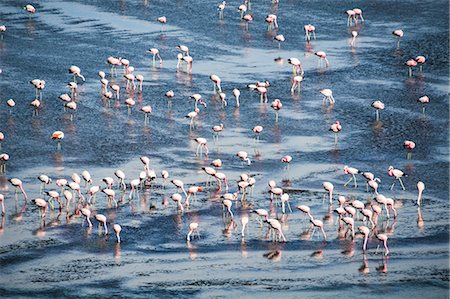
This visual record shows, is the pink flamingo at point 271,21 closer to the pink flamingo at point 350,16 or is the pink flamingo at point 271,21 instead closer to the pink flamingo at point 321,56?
the pink flamingo at point 350,16

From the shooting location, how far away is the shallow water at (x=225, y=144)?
16562 millimetres

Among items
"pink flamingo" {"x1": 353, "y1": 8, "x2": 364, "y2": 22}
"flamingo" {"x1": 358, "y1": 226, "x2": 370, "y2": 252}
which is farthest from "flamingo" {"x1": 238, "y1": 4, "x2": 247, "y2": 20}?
"flamingo" {"x1": 358, "y1": 226, "x2": 370, "y2": 252}

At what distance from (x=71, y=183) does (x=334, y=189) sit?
14.7 feet

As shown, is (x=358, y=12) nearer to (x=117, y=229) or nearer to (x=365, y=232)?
(x=365, y=232)

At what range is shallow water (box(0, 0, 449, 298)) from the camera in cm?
1656

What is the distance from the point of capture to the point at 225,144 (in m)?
22.1

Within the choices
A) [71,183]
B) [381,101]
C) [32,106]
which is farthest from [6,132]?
[381,101]

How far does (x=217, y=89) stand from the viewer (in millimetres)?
25406

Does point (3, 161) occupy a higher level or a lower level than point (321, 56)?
lower

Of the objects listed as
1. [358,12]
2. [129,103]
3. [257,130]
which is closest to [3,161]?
[129,103]

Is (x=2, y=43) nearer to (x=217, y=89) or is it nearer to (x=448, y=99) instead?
(x=217, y=89)

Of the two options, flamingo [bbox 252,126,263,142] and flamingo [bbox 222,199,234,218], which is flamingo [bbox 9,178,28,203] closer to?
flamingo [bbox 222,199,234,218]

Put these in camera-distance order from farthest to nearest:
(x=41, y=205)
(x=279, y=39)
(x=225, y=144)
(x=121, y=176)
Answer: (x=279, y=39) → (x=225, y=144) → (x=121, y=176) → (x=41, y=205)

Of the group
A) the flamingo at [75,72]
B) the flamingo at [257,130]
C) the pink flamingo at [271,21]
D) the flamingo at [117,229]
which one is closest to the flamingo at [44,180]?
the flamingo at [117,229]
